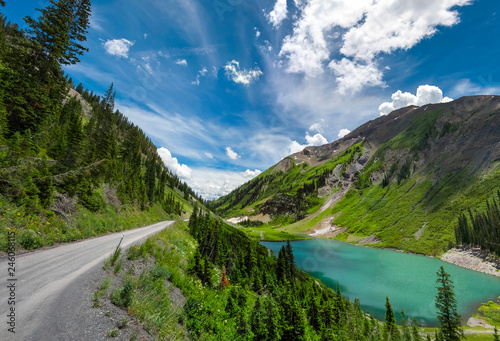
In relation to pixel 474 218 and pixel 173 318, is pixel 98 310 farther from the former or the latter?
pixel 474 218

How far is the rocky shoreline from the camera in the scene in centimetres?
6906

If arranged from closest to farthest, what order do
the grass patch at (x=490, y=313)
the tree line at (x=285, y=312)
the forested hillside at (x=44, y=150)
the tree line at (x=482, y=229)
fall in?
1. the forested hillside at (x=44, y=150)
2. the tree line at (x=285, y=312)
3. the grass patch at (x=490, y=313)
4. the tree line at (x=482, y=229)

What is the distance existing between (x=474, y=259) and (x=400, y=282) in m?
46.3

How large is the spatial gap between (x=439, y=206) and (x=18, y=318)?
165 m

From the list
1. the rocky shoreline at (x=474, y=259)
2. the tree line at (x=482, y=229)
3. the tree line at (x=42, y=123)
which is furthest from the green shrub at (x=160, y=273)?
the tree line at (x=482, y=229)

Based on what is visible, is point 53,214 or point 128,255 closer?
point 128,255

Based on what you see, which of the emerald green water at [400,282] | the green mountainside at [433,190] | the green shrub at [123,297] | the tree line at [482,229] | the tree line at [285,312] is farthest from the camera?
the green mountainside at [433,190]

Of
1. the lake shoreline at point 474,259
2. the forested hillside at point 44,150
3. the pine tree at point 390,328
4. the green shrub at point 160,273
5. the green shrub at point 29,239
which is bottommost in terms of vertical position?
the pine tree at point 390,328

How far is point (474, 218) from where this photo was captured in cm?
9256

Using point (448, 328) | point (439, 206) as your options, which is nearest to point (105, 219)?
point (448, 328)

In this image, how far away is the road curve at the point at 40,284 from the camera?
4.87 meters

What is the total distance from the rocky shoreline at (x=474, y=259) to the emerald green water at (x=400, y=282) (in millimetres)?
3644

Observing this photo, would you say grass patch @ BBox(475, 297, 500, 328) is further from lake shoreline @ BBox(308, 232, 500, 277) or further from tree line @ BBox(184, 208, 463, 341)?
lake shoreline @ BBox(308, 232, 500, 277)

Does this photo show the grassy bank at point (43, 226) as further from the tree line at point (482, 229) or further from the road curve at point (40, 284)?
the tree line at point (482, 229)
